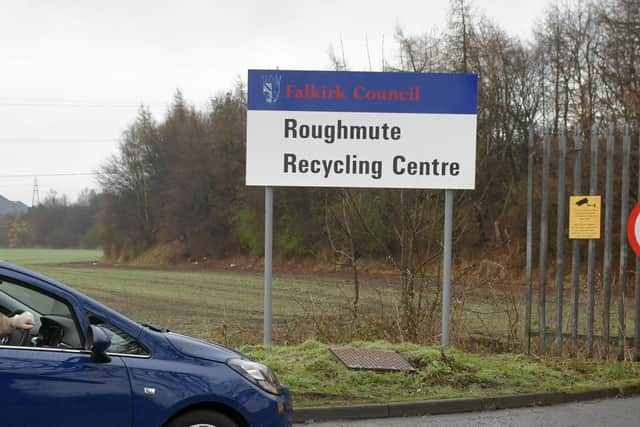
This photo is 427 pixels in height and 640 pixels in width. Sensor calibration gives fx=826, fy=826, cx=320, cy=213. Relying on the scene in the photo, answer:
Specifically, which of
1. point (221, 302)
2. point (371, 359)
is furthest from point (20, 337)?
point (221, 302)

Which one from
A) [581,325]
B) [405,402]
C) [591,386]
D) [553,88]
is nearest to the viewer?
[405,402]

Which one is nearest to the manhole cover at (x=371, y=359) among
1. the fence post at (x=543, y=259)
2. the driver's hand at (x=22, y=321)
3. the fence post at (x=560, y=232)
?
the fence post at (x=543, y=259)

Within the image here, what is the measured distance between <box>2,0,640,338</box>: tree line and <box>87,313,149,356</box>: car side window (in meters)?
8.40

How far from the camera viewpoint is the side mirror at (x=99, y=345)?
4852 millimetres

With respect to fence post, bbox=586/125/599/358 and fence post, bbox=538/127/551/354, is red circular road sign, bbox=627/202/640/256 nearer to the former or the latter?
fence post, bbox=586/125/599/358

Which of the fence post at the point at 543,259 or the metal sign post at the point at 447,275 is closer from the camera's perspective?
the fence post at the point at 543,259

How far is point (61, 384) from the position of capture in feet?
15.8

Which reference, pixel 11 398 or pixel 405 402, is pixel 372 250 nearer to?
pixel 405 402

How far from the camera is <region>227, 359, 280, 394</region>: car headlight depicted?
17.7ft

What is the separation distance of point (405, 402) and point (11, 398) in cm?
459

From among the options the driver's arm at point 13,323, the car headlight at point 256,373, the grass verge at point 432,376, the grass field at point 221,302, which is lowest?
the grass field at point 221,302

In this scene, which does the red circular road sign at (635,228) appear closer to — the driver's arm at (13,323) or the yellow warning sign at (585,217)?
the yellow warning sign at (585,217)

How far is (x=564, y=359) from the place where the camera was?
36.7 feet

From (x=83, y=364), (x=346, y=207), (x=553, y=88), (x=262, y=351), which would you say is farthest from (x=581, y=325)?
(x=553, y=88)
